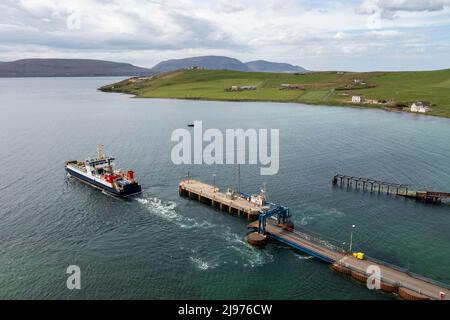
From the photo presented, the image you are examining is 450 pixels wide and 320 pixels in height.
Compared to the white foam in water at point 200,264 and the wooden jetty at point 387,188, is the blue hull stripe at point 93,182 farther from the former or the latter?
the wooden jetty at point 387,188

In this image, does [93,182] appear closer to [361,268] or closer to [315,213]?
[315,213]

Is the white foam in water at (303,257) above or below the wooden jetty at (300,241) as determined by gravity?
below

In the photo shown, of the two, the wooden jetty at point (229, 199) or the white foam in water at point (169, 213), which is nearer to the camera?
the white foam in water at point (169, 213)

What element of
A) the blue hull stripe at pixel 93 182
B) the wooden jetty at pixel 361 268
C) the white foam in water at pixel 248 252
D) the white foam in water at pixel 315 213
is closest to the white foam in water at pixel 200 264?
the white foam in water at pixel 248 252

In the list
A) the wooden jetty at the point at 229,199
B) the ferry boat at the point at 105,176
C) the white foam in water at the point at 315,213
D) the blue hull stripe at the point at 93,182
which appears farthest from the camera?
the blue hull stripe at the point at 93,182

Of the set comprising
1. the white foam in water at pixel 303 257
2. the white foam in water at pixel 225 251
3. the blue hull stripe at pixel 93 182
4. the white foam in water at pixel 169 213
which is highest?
the blue hull stripe at pixel 93 182

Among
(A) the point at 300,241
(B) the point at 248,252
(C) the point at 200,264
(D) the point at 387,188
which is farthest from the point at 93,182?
(D) the point at 387,188
